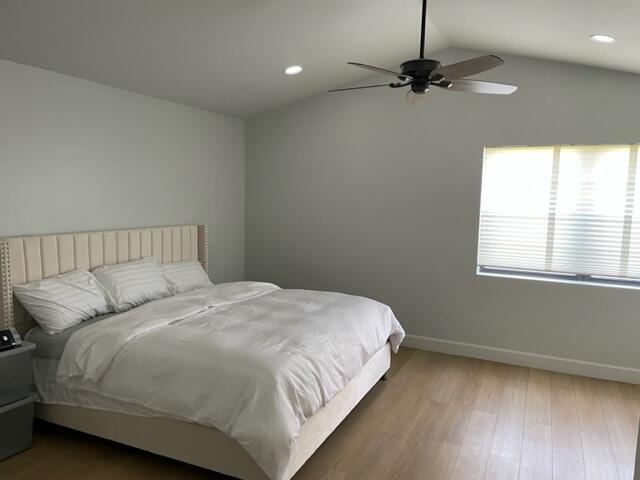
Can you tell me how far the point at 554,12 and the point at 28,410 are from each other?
3957 millimetres

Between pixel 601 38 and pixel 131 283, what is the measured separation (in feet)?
12.2

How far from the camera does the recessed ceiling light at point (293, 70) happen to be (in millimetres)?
4021

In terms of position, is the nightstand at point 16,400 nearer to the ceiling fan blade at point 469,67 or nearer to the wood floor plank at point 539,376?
the ceiling fan blade at point 469,67

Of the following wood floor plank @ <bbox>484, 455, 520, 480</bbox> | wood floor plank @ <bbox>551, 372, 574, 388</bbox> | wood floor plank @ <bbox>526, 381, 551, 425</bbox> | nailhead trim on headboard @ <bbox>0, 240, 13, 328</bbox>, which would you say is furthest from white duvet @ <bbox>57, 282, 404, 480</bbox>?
wood floor plank @ <bbox>551, 372, 574, 388</bbox>

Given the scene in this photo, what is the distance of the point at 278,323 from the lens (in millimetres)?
2936

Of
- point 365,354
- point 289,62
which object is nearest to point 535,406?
point 365,354

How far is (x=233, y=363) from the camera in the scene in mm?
2322

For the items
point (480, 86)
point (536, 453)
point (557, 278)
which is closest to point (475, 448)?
point (536, 453)

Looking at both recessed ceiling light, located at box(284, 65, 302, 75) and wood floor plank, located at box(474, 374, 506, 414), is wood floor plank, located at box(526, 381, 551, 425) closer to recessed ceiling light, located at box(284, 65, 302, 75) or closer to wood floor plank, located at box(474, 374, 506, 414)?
wood floor plank, located at box(474, 374, 506, 414)

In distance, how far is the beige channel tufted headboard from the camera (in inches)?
114

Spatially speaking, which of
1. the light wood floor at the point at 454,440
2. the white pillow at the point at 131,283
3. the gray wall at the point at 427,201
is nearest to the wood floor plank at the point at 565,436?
the light wood floor at the point at 454,440

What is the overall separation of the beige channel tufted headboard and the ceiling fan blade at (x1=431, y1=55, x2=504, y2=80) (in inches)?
107

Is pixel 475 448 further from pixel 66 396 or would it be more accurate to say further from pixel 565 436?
pixel 66 396

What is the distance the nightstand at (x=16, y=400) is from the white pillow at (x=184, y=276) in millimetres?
1322
